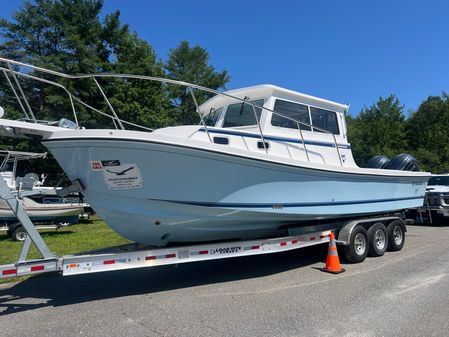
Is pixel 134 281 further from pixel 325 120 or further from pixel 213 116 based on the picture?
pixel 325 120

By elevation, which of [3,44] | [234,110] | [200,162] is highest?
[3,44]

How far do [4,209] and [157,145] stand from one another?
8584 mm

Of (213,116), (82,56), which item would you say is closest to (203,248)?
(213,116)

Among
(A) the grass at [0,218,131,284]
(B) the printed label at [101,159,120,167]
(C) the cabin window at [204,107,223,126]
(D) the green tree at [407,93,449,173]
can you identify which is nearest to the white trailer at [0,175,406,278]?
(B) the printed label at [101,159,120,167]

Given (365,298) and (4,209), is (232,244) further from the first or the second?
(4,209)

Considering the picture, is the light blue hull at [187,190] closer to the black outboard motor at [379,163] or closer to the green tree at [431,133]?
the black outboard motor at [379,163]

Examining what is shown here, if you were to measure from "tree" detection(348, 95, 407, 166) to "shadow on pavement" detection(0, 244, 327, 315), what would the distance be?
29.5m

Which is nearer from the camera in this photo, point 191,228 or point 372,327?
point 372,327

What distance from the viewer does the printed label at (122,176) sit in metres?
4.71

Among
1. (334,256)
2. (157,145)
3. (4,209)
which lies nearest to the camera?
(157,145)

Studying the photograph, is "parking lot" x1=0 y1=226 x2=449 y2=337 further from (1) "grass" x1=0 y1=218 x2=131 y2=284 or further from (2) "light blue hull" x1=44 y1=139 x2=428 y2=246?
(1) "grass" x1=0 y1=218 x2=131 y2=284

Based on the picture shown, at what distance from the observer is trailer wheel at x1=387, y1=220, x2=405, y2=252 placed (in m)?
7.94

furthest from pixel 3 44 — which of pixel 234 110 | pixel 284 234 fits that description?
pixel 284 234

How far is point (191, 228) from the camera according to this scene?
211 inches
